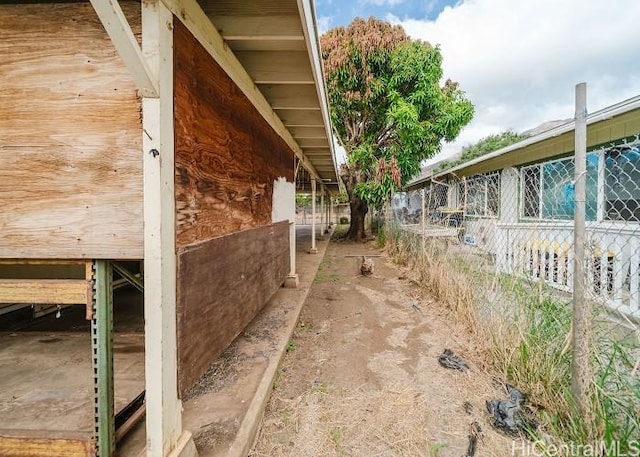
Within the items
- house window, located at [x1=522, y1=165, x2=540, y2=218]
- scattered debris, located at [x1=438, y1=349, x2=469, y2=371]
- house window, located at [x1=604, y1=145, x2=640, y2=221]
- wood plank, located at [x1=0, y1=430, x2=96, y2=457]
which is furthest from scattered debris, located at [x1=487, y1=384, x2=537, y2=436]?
house window, located at [x1=522, y1=165, x2=540, y2=218]

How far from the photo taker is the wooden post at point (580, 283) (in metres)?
1.69

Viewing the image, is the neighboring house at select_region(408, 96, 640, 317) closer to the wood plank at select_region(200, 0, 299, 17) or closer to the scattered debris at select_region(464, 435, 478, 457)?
the scattered debris at select_region(464, 435, 478, 457)

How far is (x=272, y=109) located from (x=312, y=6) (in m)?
1.69

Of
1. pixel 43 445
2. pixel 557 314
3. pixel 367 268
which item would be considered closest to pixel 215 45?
pixel 43 445

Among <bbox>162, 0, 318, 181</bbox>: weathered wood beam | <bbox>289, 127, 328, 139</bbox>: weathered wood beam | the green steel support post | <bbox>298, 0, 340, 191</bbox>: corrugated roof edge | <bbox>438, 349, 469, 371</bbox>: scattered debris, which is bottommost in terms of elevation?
<bbox>438, 349, 469, 371</bbox>: scattered debris

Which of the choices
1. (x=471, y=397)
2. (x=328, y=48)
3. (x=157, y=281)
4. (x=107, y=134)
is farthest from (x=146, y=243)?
(x=328, y=48)

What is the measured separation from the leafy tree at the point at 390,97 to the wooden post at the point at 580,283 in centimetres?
730

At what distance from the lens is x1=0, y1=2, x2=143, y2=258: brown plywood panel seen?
138 cm

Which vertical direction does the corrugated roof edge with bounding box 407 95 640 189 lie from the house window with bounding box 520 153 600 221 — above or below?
above

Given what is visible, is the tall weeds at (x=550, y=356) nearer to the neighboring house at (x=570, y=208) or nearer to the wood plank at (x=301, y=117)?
the neighboring house at (x=570, y=208)

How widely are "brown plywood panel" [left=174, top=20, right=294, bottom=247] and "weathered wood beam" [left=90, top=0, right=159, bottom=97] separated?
207mm

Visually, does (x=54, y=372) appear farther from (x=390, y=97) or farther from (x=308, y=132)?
(x=390, y=97)

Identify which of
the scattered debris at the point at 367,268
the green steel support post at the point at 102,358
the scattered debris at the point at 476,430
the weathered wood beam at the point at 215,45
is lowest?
the scattered debris at the point at 476,430

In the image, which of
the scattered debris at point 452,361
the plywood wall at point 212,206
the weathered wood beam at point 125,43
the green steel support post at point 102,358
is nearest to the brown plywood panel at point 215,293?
the plywood wall at point 212,206
